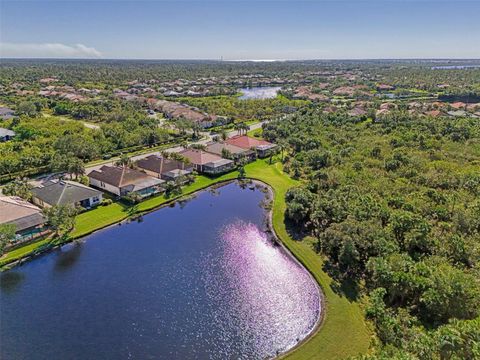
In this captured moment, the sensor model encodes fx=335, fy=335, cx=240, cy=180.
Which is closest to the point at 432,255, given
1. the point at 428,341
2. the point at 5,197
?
the point at 428,341

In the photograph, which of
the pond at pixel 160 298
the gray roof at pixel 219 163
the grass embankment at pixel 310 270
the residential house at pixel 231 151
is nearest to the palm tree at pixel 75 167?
the grass embankment at pixel 310 270

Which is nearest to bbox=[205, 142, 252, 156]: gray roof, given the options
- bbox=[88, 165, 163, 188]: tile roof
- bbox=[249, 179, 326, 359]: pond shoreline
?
bbox=[88, 165, 163, 188]: tile roof

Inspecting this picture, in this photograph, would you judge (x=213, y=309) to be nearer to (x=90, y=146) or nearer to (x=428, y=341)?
(x=428, y=341)

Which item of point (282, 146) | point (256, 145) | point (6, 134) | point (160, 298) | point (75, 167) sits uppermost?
point (6, 134)

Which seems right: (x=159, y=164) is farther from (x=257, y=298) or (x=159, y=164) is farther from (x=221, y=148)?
(x=257, y=298)

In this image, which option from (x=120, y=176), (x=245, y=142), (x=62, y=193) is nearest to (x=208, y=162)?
(x=245, y=142)
